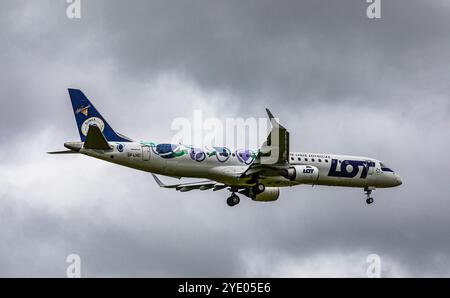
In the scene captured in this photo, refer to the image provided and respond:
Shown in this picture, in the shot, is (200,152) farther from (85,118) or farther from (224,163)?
(85,118)

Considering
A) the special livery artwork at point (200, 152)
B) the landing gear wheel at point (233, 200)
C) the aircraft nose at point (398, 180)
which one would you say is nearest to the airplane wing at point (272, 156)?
the special livery artwork at point (200, 152)

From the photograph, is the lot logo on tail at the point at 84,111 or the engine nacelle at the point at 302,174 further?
the engine nacelle at the point at 302,174

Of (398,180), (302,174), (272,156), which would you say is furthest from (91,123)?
(398,180)

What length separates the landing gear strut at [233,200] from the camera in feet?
261

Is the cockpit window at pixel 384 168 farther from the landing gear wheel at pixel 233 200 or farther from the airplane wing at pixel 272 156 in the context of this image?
the landing gear wheel at pixel 233 200

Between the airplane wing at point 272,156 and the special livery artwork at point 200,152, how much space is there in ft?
5.05

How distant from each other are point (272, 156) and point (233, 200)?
274 inches

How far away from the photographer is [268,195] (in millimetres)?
81062
